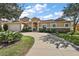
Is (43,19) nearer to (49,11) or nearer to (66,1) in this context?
(49,11)

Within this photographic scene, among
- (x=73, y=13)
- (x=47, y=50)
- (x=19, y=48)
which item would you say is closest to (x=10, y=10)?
(x=19, y=48)

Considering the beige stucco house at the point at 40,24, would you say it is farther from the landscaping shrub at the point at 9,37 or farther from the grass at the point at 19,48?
the grass at the point at 19,48

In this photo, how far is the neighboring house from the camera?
4.95 meters

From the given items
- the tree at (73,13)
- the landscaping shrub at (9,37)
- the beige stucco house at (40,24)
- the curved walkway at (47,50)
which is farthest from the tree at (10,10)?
the tree at (73,13)

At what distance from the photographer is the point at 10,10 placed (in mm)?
4996

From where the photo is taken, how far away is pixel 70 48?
492 centimetres

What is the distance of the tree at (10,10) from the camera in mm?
4902

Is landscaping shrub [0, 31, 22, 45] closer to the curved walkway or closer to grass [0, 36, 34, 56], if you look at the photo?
grass [0, 36, 34, 56]

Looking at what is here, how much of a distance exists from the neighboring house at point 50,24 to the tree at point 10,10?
0.67 feet

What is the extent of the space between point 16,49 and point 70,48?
37.4 inches

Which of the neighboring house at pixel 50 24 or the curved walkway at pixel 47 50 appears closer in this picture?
the curved walkway at pixel 47 50

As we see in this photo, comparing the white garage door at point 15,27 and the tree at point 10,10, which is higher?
the tree at point 10,10

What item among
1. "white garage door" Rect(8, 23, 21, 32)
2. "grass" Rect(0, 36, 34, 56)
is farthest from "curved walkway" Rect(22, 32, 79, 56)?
"white garage door" Rect(8, 23, 21, 32)

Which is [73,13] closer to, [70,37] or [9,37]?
[70,37]
